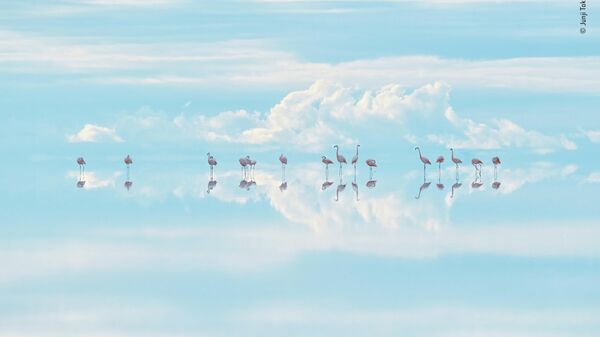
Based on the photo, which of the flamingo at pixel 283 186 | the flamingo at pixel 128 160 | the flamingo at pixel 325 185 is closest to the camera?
the flamingo at pixel 283 186

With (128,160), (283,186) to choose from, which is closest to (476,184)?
(283,186)

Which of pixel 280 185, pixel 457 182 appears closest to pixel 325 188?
pixel 280 185

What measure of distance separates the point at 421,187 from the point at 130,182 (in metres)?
5.66

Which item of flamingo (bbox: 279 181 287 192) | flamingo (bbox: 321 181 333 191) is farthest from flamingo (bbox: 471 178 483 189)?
flamingo (bbox: 279 181 287 192)

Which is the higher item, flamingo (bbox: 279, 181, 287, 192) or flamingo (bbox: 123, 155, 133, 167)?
flamingo (bbox: 123, 155, 133, 167)

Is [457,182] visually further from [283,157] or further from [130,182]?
[130,182]

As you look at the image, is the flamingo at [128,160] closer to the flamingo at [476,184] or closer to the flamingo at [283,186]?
the flamingo at [283,186]

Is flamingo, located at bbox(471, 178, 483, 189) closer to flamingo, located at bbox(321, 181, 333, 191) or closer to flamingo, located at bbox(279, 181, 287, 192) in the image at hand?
flamingo, located at bbox(321, 181, 333, 191)

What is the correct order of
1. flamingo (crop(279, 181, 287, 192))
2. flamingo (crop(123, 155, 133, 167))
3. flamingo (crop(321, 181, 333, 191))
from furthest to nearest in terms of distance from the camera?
flamingo (crop(123, 155, 133, 167))
flamingo (crop(321, 181, 333, 191))
flamingo (crop(279, 181, 287, 192))

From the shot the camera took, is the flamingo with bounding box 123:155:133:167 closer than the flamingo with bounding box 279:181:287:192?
No

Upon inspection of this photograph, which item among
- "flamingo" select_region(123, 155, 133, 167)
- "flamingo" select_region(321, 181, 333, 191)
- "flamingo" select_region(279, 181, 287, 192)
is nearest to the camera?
"flamingo" select_region(279, 181, 287, 192)

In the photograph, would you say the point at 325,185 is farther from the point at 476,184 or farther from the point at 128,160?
the point at 128,160

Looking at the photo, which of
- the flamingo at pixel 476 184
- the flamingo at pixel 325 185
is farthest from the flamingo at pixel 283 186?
the flamingo at pixel 476 184

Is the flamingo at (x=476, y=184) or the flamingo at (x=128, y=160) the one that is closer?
the flamingo at (x=476, y=184)
